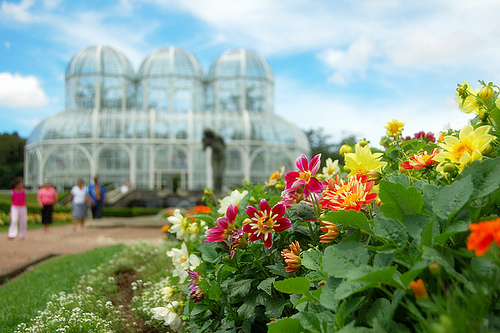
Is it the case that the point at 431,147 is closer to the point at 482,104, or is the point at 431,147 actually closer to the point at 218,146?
the point at 482,104

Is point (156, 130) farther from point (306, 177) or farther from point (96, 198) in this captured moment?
point (306, 177)

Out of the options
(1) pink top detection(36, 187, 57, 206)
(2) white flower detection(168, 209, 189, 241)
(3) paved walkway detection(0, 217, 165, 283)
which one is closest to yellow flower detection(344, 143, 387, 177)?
(2) white flower detection(168, 209, 189, 241)

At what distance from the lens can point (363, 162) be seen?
1448 millimetres

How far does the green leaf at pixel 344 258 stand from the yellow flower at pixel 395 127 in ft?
3.14

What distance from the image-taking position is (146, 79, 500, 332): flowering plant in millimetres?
833

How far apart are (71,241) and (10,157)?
108 ft

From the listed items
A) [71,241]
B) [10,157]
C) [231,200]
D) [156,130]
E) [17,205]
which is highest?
[156,130]

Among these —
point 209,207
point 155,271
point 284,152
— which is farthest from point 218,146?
point 284,152

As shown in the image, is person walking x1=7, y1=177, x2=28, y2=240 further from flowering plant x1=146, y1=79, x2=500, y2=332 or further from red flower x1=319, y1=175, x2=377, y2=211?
red flower x1=319, y1=175, x2=377, y2=211

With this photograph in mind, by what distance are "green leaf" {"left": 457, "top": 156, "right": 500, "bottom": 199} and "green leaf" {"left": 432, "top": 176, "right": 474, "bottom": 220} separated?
0.14 ft

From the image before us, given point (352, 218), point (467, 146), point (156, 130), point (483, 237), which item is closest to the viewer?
point (483, 237)

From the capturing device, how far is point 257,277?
1.56 meters

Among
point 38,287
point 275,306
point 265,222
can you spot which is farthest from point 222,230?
point 38,287

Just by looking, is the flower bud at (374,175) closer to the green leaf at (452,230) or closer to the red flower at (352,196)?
the red flower at (352,196)
